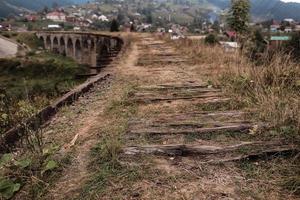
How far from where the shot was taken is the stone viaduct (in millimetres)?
36869

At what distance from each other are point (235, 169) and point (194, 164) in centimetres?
36

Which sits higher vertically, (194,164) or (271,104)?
(271,104)

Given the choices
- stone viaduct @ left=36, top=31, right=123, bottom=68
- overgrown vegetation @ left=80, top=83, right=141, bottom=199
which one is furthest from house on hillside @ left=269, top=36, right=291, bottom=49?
stone viaduct @ left=36, top=31, right=123, bottom=68

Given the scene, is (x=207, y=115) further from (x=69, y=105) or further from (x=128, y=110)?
(x=69, y=105)

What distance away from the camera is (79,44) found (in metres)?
55.3

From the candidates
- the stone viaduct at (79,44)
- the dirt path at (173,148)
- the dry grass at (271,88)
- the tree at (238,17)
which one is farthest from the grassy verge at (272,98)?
the stone viaduct at (79,44)

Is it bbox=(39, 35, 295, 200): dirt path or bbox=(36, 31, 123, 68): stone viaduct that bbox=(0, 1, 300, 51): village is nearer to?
bbox=(39, 35, 295, 200): dirt path

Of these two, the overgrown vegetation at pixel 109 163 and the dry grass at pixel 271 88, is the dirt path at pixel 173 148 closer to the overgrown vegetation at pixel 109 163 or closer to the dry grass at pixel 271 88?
the overgrown vegetation at pixel 109 163

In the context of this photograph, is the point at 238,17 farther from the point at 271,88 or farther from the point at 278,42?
the point at 271,88

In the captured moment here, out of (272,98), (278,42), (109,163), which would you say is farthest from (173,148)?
(278,42)

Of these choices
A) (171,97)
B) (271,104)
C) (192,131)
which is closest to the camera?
(192,131)

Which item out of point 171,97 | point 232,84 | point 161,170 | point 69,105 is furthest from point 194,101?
point 161,170

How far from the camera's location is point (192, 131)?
3.86 metres

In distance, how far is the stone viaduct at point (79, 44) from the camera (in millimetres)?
36869
